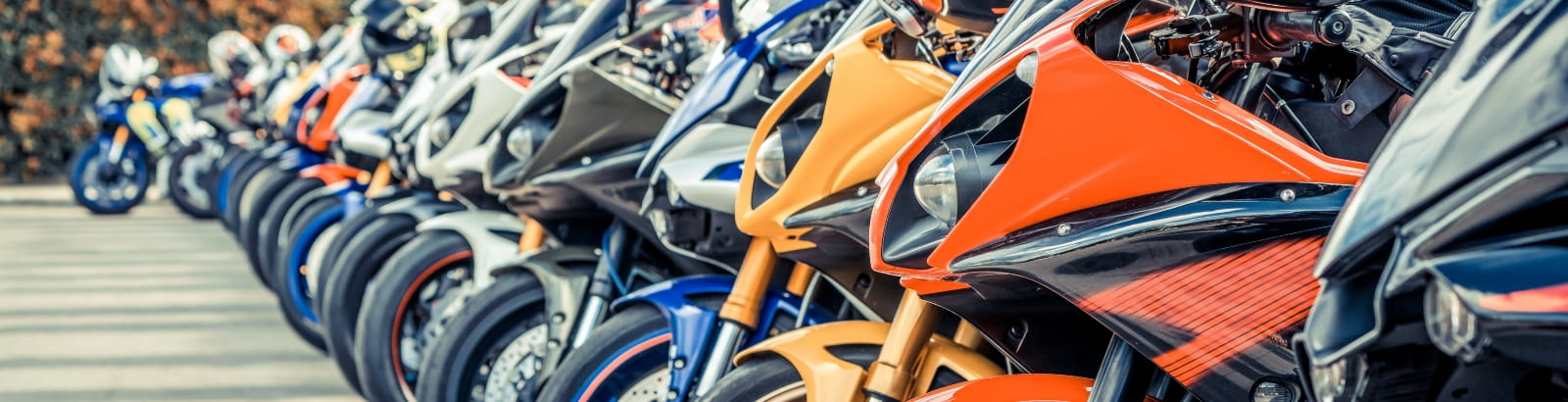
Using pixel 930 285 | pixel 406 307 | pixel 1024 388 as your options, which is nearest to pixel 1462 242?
pixel 1024 388

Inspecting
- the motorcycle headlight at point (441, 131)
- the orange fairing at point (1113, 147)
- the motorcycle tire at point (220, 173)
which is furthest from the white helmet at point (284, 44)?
the orange fairing at point (1113, 147)

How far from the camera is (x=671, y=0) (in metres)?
3.44

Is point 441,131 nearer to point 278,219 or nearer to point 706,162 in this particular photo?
point 706,162

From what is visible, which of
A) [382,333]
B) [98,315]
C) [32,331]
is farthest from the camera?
[98,315]

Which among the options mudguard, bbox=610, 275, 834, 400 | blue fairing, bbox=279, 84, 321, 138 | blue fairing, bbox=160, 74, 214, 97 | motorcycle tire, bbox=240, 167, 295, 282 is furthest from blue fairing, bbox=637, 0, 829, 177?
blue fairing, bbox=160, 74, 214, 97

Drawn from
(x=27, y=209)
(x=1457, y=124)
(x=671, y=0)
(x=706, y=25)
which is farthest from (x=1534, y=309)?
(x=27, y=209)

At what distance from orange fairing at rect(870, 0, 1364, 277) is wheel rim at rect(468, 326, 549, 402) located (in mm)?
1888

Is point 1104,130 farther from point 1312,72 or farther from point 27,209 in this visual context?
point 27,209

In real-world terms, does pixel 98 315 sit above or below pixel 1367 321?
below

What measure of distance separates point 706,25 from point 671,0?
24 centimetres

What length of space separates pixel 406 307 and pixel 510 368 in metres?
0.60

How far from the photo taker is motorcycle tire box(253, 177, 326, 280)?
579cm

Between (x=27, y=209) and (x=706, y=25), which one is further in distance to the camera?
(x=27, y=209)

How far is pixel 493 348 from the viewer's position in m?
3.16
